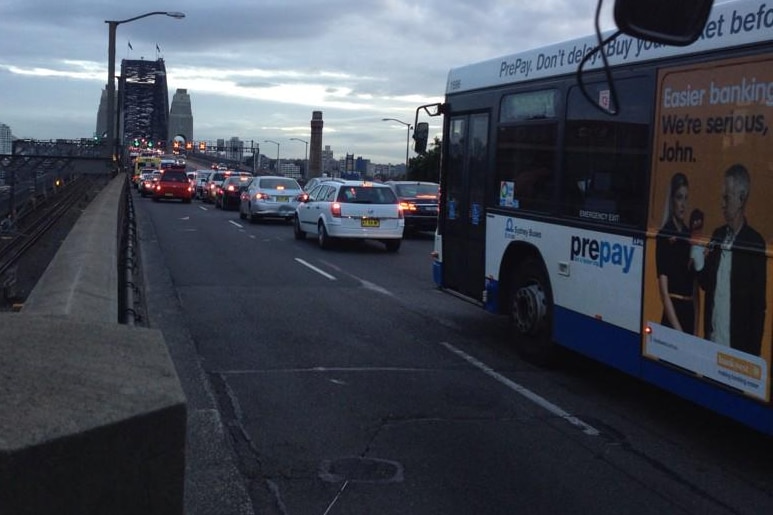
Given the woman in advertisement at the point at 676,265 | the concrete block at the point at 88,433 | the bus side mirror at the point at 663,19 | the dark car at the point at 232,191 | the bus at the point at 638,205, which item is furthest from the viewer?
the dark car at the point at 232,191

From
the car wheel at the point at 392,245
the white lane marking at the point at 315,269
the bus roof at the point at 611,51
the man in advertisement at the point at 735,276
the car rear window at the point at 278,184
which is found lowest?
the white lane marking at the point at 315,269

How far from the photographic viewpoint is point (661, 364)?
693 cm

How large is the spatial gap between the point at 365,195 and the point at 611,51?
609 inches

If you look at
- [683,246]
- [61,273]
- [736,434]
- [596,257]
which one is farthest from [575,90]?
[61,273]

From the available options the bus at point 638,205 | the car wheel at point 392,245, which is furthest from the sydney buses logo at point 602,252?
the car wheel at point 392,245

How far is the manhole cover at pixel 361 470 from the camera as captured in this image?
6.02m

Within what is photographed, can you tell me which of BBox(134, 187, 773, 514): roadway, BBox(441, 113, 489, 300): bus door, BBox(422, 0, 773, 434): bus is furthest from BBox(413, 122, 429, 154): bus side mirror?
BBox(134, 187, 773, 514): roadway

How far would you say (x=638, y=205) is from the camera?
7.32 meters

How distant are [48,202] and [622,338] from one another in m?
30.2

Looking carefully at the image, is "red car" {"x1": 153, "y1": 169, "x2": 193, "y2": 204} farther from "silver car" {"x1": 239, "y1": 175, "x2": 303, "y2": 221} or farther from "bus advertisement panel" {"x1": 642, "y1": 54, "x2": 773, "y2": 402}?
"bus advertisement panel" {"x1": 642, "y1": 54, "x2": 773, "y2": 402}

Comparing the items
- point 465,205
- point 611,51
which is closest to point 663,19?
point 611,51

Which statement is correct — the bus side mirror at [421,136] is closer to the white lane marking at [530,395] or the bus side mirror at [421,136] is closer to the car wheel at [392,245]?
the white lane marking at [530,395]

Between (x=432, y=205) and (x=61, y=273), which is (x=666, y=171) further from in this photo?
(x=432, y=205)

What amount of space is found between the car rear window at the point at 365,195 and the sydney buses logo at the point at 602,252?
1471 cm
